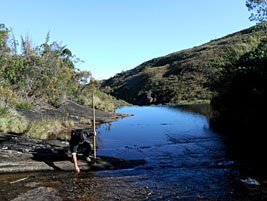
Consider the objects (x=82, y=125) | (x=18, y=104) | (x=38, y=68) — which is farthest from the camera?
(x=38, y=68)

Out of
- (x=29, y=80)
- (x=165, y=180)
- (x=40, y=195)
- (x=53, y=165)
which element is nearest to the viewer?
(x=40, y=195)

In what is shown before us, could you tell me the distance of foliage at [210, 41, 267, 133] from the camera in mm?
24219

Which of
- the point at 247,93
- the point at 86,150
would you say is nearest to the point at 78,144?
the point at 86,150

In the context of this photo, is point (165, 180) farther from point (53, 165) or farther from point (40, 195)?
point (53, 165)

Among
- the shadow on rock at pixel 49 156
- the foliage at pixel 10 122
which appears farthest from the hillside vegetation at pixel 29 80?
the shadow on rock at pixel 49 156

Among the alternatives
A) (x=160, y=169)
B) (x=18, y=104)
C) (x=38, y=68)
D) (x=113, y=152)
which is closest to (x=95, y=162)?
(x=160, y=169)

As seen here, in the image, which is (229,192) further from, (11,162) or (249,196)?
(11,162)

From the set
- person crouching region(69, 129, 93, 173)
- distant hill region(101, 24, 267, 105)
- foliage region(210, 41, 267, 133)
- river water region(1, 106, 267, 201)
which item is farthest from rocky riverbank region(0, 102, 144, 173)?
distant hill region(101, 24, 267, 105)

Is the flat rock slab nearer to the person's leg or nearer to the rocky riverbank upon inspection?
the rocky riverbank

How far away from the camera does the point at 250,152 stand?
812 inches

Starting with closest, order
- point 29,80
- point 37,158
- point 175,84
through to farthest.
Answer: point 37,158 < point 29,80 < point 175,84

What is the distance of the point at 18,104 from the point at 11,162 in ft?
52.0

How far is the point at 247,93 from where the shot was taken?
25703 mm

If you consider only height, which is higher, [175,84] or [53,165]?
[175,84]
